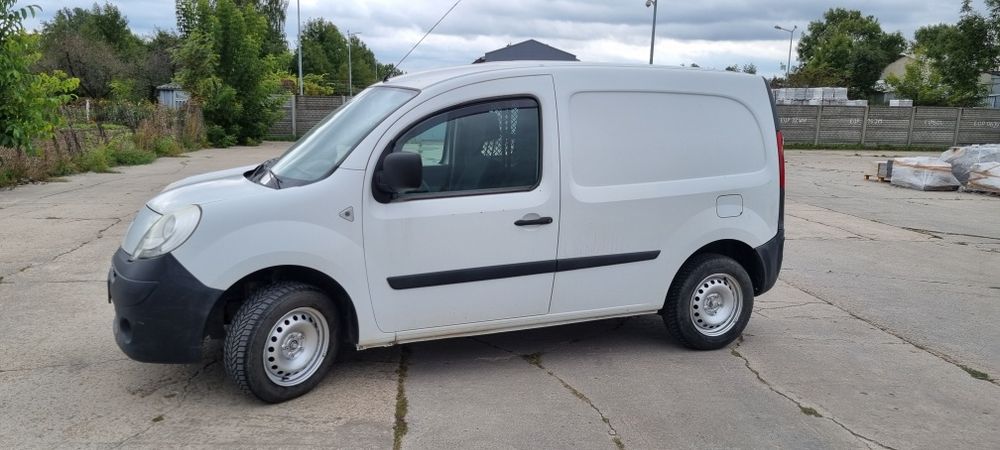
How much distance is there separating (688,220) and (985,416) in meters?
2.03

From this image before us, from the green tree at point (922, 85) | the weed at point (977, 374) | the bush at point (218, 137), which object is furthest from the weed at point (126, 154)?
the green tree at point (922, 85)

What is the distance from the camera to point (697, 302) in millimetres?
5215

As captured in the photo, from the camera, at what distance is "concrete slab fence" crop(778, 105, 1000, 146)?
3247 centimetres

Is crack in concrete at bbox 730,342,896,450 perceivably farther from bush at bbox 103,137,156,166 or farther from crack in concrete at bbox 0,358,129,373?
bush at bbox 103,137,156,166

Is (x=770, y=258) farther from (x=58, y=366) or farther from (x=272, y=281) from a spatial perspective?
(x=58, y=366)

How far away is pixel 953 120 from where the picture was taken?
3300cm

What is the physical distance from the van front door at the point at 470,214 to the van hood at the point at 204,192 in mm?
721

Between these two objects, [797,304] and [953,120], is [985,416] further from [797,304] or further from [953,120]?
[953,120]

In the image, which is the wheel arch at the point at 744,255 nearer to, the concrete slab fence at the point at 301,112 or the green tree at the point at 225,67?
the green tree at the point at 225,67

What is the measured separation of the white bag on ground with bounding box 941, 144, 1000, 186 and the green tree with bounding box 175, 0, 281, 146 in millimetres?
21444

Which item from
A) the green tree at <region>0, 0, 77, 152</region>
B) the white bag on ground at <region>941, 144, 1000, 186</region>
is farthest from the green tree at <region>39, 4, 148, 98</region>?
the white bag on ground at <region>941, 144, 1000, 186</region>

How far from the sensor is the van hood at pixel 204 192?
4.13 meters

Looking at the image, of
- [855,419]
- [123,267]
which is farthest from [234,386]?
[855,419]

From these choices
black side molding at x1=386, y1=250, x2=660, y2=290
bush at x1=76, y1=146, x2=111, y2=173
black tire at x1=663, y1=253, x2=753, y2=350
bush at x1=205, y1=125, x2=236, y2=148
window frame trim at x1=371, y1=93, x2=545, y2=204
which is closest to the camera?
window frame trim at x1=371, y1=93, x2=545, y2=204
